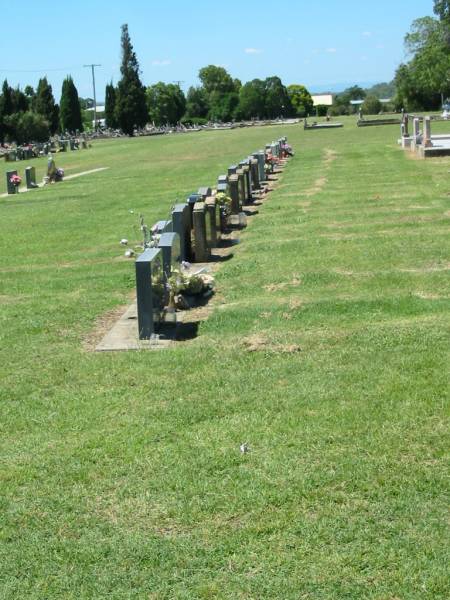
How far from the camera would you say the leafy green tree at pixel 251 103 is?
13925cm

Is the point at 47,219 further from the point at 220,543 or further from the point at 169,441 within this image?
the point at 220,543

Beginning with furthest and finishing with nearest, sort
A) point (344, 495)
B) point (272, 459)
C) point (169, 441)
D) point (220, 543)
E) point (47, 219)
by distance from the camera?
point (47, 219)
point (169, 441)
point (272, 459)
point (344, 495)
point (220, 543)

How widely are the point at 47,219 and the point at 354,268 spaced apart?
1018cm

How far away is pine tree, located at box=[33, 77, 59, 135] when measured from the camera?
93.6 metres

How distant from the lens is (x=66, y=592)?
13.1 ft

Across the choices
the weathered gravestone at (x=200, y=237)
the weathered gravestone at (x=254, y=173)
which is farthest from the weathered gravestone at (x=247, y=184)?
the weathered gravestone at (x=200, y=237)

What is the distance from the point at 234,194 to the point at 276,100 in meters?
130

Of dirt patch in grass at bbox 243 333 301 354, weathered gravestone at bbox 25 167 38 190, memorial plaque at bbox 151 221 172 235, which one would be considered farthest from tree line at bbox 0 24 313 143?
dirt patch in grass at bbox 243 333 301 354

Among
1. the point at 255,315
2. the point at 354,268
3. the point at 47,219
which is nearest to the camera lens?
the point at 255,315

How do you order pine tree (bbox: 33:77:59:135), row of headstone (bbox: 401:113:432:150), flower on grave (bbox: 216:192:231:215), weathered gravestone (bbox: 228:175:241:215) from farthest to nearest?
pine tree (bbox: 33:77:59:135)
row of headstone (bbox: 401:113:432:150)
weathered gravestone (bbox: 228:175:241:215)
flower on grave (bbox: 216:192:231:215)

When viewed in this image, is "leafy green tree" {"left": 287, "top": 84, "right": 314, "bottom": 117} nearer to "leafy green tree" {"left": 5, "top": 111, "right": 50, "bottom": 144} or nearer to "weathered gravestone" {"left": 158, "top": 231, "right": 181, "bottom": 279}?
"leafy green tree" {"left": 5, "top": 111, "right": 50, "bottom": 144}

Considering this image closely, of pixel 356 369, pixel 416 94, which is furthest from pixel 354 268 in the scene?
pixel 416 94

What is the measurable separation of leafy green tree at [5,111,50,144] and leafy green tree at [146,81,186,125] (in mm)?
60234

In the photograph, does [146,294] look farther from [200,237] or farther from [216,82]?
[216,82]
